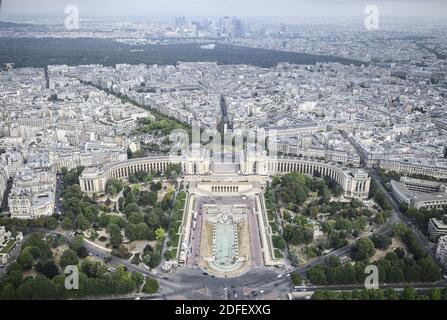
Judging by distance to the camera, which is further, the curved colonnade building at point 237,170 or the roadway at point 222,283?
the curved colonnade building at point 237,170

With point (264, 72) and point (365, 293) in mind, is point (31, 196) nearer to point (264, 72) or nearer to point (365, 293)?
point (365, 293)

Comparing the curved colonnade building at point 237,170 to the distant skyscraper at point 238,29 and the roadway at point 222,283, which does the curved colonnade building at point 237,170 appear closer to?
the roadway at point 222,283

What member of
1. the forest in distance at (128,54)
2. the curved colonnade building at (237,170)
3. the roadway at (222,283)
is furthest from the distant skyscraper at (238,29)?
the roadway at (222,283)

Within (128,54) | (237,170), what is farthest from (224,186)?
(128,54)

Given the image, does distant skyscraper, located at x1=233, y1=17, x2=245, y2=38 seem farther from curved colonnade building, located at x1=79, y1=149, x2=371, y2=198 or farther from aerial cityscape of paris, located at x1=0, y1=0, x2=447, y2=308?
curved colonnade building, located at x1=79, y1=149, x2=371, y2=198

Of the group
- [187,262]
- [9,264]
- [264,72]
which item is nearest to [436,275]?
[187,262]

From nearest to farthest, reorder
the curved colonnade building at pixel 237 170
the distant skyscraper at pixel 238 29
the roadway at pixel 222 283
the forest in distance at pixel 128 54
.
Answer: the roadway at pixel 222 283, the curved colonnade building at pixel 237 170, the forest in distance at pixel 128 54, the distant skyscraper at pixel 238 29

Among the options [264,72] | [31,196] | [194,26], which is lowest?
[31,196]

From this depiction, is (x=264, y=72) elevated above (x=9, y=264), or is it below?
above

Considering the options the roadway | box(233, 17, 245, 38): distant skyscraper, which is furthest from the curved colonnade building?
box(233, 17, 245, 38): distant skyscraper

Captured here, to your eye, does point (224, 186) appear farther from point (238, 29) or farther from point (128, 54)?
point (238, 29)
